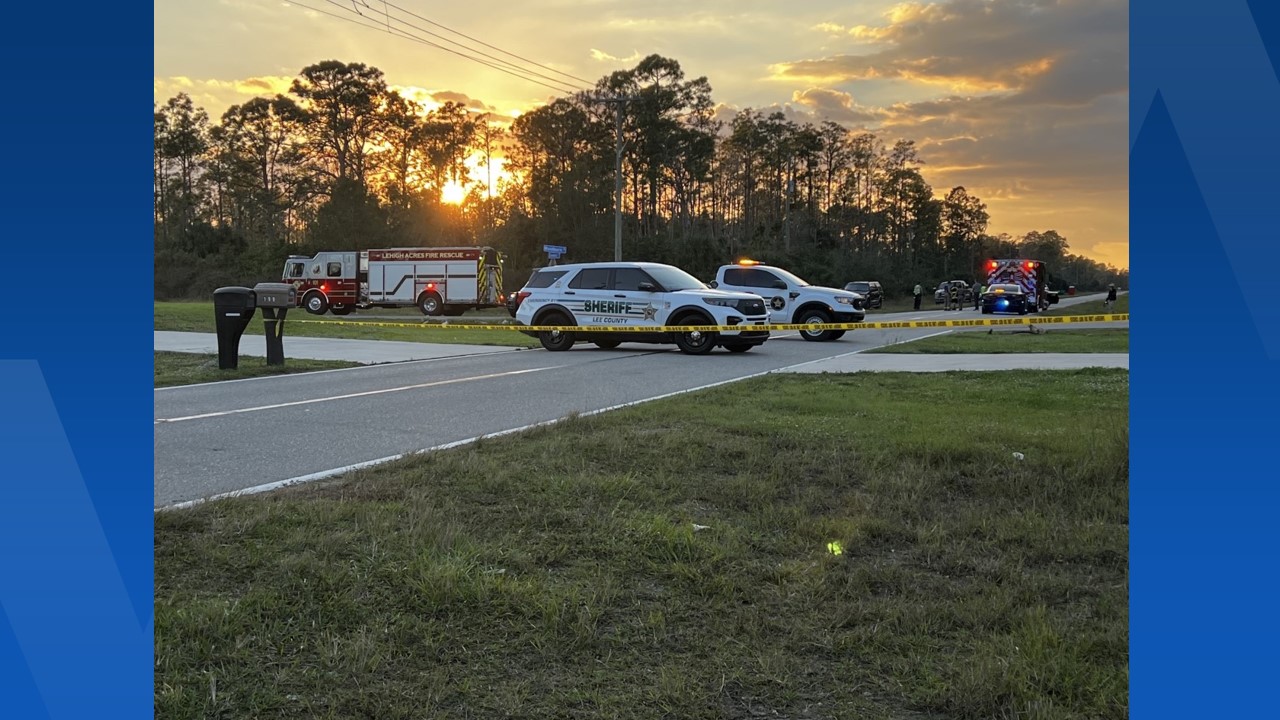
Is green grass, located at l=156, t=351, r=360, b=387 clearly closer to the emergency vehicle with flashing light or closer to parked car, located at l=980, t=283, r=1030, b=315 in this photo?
the emergency vehicle with flashing light

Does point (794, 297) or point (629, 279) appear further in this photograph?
point (794, 297)

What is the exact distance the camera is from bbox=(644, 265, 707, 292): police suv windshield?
716 inches

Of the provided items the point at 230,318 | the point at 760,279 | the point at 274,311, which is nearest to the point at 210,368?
the point at 230,318

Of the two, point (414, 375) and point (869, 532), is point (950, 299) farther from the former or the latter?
point (869, 532)

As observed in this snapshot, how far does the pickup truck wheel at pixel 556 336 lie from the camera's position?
18922 millimetres

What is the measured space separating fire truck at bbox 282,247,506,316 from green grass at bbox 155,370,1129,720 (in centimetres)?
3387

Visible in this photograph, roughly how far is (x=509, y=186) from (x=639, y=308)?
59073mm

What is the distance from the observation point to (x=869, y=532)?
4777mm

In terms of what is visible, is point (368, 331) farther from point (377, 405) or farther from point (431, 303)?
point (377, 405)

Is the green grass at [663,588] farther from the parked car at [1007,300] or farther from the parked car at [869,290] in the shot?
the parked car at [869,290]

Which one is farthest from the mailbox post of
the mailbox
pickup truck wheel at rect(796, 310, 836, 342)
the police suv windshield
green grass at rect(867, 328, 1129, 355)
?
pickup truck wheel at rect(796, 310, 836, 342)

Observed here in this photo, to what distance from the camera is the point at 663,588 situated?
399 cm

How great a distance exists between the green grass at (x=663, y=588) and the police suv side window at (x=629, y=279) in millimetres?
11696

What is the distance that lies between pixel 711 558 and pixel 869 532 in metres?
0.97
